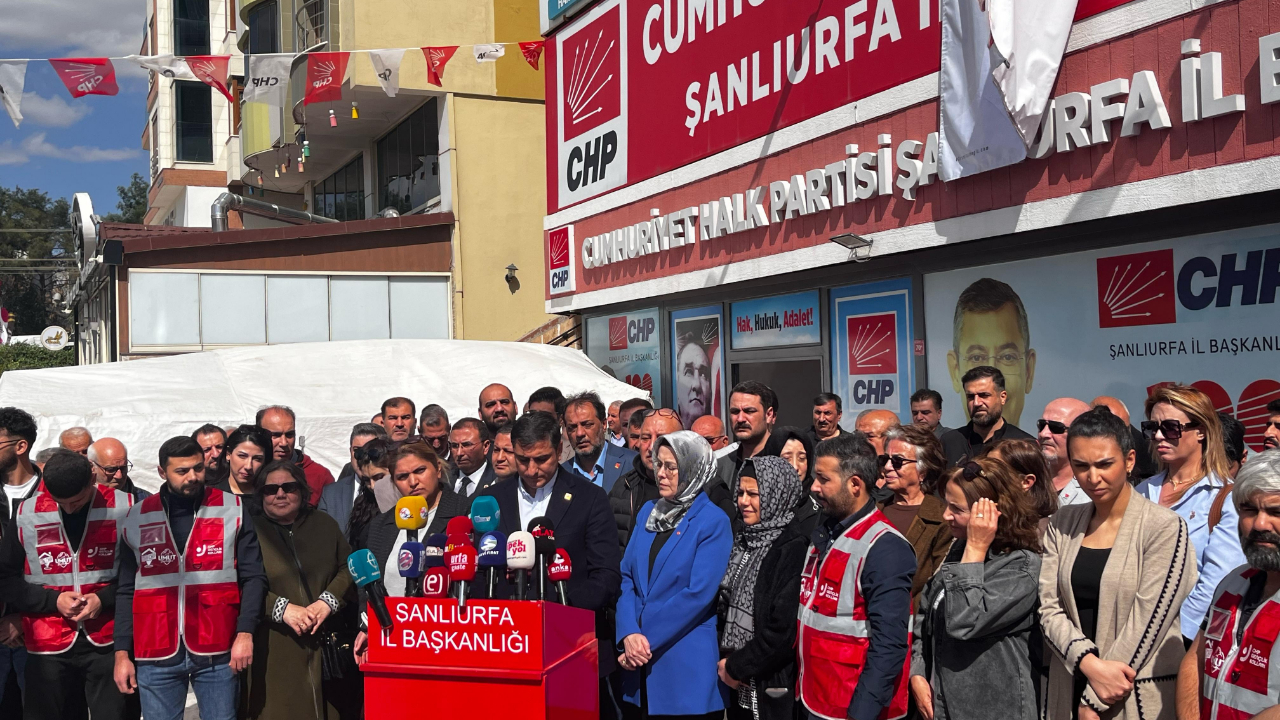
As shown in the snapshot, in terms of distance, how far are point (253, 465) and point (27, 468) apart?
1.41m

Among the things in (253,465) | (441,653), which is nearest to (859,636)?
(441,653)

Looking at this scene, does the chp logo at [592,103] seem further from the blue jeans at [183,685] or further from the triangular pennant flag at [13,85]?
the blue jeans at [183,685]

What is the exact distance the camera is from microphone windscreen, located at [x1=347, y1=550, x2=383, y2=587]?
4.62 m

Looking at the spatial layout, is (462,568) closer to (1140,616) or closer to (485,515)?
(485,515)

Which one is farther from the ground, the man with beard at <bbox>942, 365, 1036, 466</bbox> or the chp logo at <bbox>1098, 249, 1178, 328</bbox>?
the chp logo at <bbox>1098, 249, 1178, 328</bbox>

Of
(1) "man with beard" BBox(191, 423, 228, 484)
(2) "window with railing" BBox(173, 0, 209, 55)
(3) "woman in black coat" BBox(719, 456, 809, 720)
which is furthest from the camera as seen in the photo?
(2) "window with railing" BBox(173, 0, 209, 55)

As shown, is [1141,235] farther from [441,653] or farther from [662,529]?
[441,653]

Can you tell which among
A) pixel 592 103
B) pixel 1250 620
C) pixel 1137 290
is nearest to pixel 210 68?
pixel 592 103

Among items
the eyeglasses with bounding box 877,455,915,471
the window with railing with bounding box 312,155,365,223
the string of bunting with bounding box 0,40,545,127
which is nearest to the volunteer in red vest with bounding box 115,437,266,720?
the eyeglasses with bounding box 877,455,915,471

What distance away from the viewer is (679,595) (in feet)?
16.8

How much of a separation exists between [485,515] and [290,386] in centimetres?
958

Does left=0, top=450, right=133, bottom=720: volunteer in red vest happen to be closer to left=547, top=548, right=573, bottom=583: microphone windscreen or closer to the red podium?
the red podium

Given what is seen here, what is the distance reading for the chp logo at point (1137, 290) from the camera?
796 cm

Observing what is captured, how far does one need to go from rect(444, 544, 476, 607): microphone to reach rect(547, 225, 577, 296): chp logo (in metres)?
12.0
